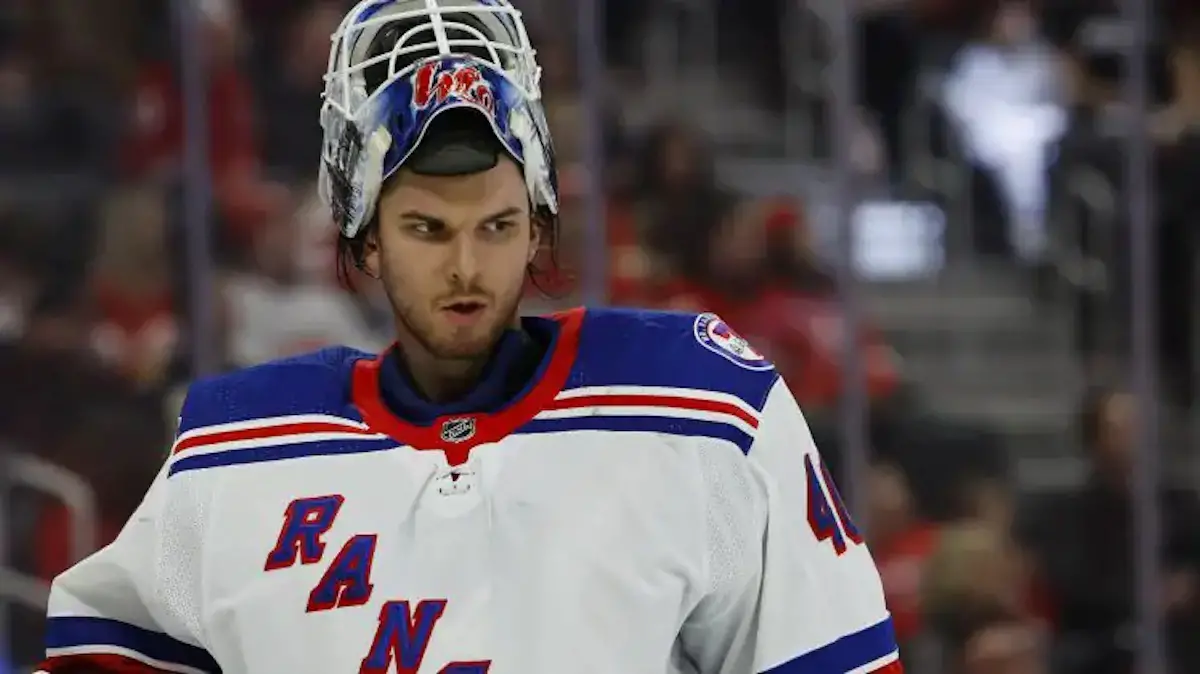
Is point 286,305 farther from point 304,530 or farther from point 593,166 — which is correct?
point 304,530

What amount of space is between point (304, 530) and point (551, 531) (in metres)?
0.16

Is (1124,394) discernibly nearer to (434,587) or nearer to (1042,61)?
(1042,61)

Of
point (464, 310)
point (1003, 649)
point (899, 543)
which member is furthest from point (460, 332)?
point (1003, 649)

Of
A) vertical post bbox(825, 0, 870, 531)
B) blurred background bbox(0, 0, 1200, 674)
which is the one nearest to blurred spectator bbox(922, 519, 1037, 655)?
blurred background bbox(0, 0, 1200, 674)

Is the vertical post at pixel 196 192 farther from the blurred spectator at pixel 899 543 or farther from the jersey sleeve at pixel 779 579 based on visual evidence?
the jersey sleeve at pixel 779 579

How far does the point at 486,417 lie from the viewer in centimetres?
134

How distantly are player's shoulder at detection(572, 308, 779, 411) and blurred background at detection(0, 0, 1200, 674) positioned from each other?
1.77m

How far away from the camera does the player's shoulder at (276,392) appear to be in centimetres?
139

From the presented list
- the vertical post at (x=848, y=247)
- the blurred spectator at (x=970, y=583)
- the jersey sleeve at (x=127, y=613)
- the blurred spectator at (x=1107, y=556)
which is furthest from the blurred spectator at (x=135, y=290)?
the jersey sleeve at (x=127, y=613)

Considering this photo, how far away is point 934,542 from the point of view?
328cm

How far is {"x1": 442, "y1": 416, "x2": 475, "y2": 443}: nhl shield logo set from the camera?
1.34m

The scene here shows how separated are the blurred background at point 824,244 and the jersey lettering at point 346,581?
184 centimetres

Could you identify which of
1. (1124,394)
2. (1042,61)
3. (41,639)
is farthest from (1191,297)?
(41,639)

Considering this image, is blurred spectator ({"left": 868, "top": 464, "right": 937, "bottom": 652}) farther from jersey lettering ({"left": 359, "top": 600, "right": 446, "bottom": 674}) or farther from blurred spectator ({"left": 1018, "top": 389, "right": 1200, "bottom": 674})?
jersey lettering ({"left": 359, "top": 600, "right": 446, "bottom": 674})
